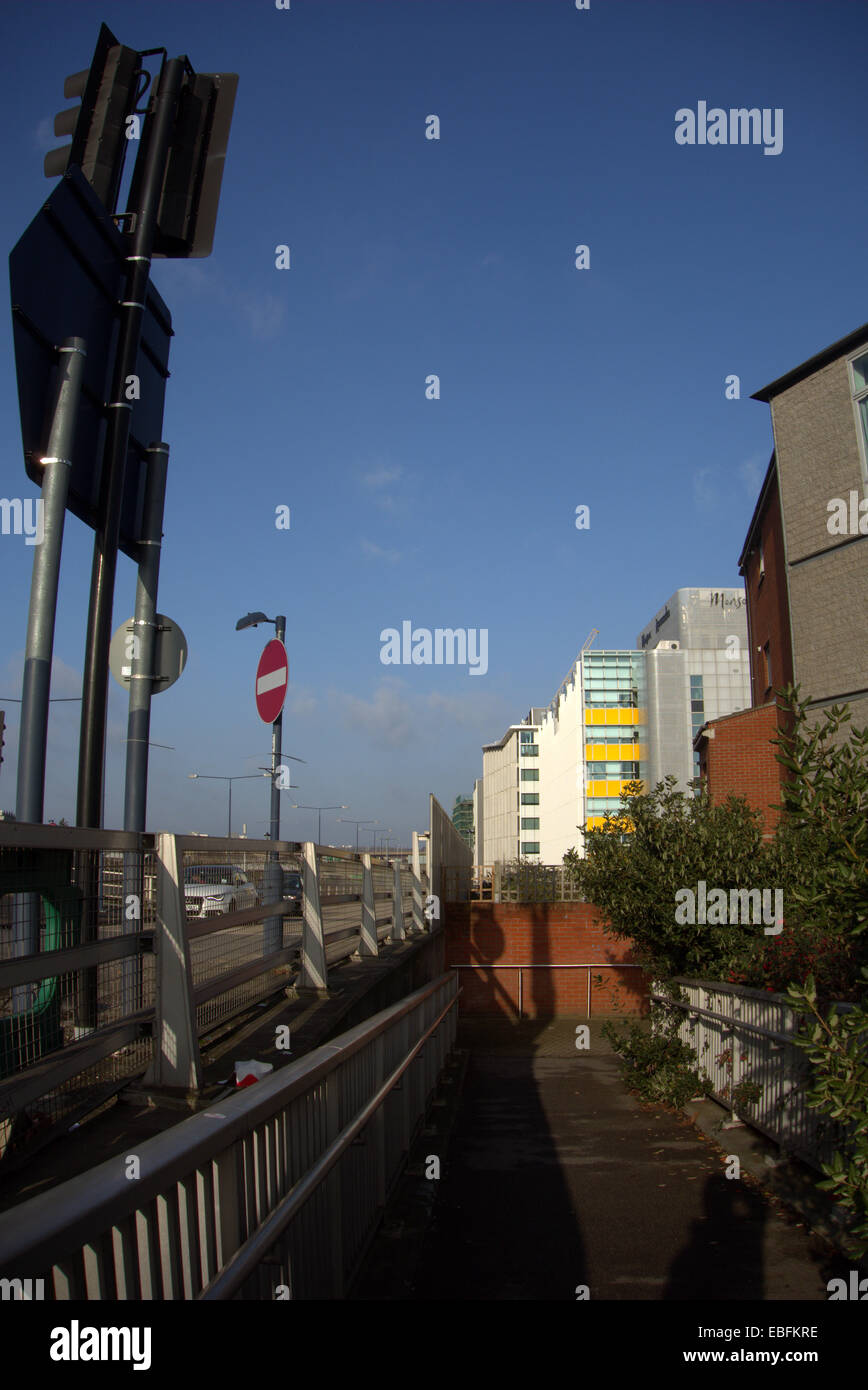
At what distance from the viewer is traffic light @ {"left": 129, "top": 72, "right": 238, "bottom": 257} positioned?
7250mm

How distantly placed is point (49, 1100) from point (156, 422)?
5152 mm

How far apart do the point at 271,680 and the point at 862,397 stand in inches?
439

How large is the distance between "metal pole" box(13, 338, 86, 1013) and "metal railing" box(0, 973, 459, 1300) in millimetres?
2168

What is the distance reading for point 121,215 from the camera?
6957 mm

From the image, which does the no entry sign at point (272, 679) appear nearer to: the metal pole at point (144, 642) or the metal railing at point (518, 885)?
the metal pole at point (144, 642)

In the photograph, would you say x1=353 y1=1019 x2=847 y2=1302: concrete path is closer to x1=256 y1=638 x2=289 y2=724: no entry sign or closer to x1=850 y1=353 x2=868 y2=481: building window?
x1=256 y1=638 x2=289 y2=724: no entry sign

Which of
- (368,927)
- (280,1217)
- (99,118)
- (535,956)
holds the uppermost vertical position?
(99,118)

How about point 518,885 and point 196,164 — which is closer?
point 196,164

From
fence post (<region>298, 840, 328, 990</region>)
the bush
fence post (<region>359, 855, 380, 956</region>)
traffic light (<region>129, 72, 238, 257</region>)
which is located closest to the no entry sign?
fence post (<region>298, 840, 328, 990</region>)

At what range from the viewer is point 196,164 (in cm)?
732

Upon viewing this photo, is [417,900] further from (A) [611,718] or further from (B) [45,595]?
(A) [611,718]

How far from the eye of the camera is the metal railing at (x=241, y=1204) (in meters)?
1.79

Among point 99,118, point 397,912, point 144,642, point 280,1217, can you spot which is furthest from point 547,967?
point 280,1217
